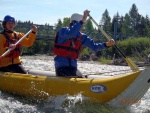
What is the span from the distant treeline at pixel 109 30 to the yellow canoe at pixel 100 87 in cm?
1675

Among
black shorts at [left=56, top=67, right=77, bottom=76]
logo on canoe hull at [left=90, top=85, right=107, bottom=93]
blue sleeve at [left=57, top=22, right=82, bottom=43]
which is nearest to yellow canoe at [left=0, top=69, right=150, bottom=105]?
logo on canoe hull at [left=90, top=85, right=107, bottom=93]

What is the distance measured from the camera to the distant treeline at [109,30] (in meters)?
25.1

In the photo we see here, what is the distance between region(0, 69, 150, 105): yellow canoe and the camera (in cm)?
509

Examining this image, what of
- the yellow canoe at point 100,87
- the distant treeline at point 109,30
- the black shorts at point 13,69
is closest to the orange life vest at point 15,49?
the black shorts at point 13,69

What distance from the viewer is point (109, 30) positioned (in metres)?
61.8

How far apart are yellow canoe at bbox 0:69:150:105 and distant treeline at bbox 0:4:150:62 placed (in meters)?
16.7

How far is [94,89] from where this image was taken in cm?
524

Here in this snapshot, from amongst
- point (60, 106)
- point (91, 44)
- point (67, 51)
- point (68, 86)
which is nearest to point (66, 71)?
point (67, 51)

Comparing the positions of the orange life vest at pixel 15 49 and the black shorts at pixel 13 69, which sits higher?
the orange life vest at pixel 15 49

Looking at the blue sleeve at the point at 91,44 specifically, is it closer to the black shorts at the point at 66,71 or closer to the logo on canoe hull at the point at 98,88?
the black shorts at the point at 66,71

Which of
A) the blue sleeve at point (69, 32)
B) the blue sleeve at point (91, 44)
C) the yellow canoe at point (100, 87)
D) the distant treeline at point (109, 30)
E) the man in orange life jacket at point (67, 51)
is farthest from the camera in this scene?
the distant treeline at point (109, 30)

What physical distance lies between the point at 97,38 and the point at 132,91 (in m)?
21.9

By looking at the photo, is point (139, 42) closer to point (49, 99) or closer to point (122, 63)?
point (122, 63)

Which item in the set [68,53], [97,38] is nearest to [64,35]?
[68,53]
